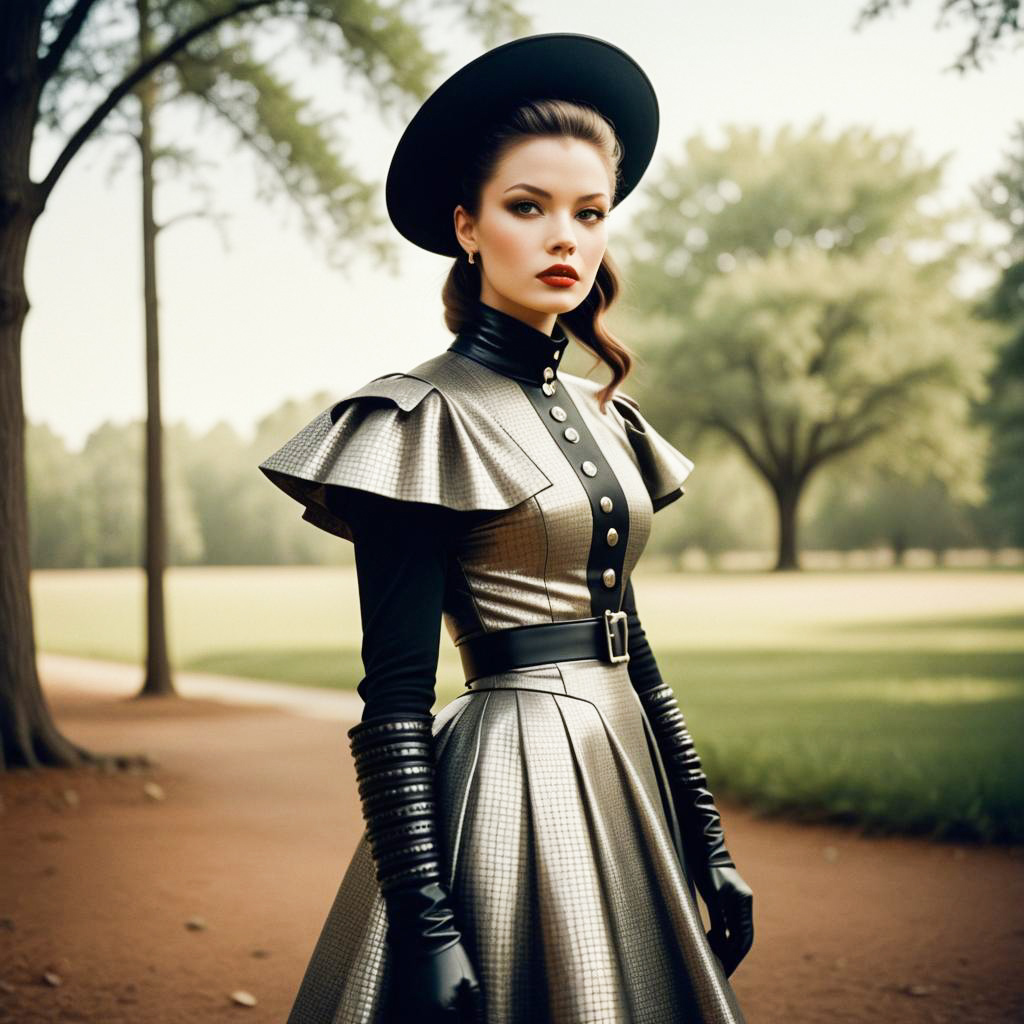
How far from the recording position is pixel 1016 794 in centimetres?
605

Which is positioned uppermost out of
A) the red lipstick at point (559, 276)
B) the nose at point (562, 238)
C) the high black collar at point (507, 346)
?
the nose at point (562, 238)

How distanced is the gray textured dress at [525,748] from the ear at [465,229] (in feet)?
0.43

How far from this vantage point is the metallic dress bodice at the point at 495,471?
1.80 m

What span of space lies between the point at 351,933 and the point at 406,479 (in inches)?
30.5

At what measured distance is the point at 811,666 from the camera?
12508 millimetres

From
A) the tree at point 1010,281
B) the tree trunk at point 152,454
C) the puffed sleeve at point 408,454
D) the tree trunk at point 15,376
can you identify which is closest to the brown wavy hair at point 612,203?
the puffed sleeve at point 408,454

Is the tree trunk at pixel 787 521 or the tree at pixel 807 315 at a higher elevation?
the tree at pixel 807 315

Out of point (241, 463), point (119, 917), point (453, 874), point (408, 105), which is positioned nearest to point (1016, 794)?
point (119, 917)

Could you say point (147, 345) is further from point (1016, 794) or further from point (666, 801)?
point (666, 801)

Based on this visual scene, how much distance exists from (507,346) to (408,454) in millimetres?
363

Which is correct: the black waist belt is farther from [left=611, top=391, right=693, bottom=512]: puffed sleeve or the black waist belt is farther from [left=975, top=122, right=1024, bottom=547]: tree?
[left=975, top=122, right=1024, bottom=547]: tree

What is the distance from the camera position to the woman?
1697mm

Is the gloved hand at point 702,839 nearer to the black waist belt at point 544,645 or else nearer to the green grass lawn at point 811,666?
the black waist belt at point 544,645

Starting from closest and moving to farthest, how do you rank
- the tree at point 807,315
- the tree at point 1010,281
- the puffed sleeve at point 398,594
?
A: 1. the puffed sleeve at point 398,594
2. the tree at point 1010,281
3. the tree at point 807,315
